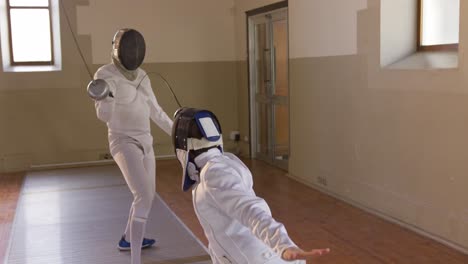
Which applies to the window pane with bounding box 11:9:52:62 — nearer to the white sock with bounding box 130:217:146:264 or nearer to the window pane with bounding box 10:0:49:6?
the window pane with bounding box 10:0:49:6

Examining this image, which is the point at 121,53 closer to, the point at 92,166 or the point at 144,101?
the point at 144,101

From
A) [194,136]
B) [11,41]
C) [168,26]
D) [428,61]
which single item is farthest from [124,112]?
[11,41]

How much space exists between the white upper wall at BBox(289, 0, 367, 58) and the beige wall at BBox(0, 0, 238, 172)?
1.83 meters

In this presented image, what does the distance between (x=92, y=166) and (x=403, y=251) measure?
4.55m

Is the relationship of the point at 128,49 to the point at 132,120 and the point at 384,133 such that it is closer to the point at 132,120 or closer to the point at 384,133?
the point at 132,120

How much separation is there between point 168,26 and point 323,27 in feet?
8.88

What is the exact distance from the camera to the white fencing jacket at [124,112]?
3.19m

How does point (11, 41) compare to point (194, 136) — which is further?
point (11, 41)

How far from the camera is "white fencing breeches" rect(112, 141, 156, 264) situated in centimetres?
316

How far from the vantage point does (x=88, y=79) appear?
269 inches

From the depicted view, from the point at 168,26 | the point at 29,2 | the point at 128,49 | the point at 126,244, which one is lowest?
the point at 126,244

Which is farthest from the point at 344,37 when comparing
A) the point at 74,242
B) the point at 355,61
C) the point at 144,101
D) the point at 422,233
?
the point at 74,242

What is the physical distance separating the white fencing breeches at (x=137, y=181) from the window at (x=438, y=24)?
2.40 metres

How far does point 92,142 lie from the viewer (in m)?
6.94
